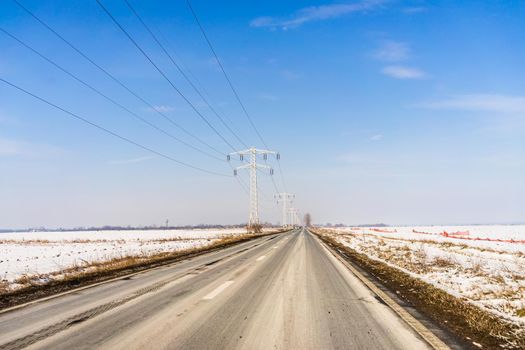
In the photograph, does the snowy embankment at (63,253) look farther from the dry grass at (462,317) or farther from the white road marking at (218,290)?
the dry grass at (462,317)

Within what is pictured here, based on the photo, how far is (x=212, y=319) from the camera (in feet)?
18.5

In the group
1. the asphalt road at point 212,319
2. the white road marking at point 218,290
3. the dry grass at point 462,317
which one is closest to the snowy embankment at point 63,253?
the asphalt road at point 212,319

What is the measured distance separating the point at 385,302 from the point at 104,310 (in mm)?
5110

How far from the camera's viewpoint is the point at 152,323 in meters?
5.46

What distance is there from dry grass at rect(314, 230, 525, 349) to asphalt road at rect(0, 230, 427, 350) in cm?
72

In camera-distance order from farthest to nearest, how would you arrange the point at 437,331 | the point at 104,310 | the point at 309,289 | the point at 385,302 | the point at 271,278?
1. the point at 271,278
2. the point at 309,289
3. the point at 385,302
4. the point at 104,310
5. the point at 437,331

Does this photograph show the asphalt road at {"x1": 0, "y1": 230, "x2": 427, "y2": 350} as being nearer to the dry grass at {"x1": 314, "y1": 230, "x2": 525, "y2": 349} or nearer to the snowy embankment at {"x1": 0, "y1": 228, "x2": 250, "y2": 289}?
the dry grass at {"x1": 314, "y1": 230, "x2": 525, "y2": 349}

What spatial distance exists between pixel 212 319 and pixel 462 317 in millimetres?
3992

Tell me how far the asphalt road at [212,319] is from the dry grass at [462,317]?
2.36 feet

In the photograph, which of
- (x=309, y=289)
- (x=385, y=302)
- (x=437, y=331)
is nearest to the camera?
(x=437, y=331)

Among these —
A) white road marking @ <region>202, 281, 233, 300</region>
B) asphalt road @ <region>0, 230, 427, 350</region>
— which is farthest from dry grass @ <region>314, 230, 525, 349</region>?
white road marking @ <region>202, 281, 233, 300</region>

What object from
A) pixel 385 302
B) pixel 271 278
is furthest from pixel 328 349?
pixel 271 278

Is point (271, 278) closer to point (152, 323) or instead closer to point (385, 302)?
point (385, 302)

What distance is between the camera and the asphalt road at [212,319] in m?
4.55
